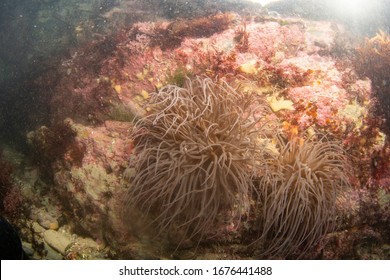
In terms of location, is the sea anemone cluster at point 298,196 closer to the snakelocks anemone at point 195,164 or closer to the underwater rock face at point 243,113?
the underwater rock face at point 243,113

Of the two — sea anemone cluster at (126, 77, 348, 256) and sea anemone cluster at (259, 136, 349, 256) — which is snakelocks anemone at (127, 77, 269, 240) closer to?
sea anemone cluster at (126, 77, 348, 256)

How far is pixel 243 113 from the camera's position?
304 centimetres

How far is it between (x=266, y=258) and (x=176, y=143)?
1.40 metres

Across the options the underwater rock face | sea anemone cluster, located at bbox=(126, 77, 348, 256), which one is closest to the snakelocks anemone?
sea anemone cluster, located at bbox=(126, 77, 348, 256)

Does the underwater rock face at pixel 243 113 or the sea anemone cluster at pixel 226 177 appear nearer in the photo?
the sea anemone cluster at pixel 226 177

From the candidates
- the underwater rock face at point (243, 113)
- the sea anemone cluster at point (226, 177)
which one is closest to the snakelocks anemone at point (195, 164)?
the sea anemone cluster at point (226, 177)

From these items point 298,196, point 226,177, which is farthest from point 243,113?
point 298,196

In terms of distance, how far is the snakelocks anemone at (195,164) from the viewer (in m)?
2.64

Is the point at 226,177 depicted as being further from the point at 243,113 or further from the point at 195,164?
the point at 243,113

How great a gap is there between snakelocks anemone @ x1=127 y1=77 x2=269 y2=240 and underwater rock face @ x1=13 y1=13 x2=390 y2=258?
4.8 inches

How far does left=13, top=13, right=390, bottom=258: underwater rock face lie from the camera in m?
2.96

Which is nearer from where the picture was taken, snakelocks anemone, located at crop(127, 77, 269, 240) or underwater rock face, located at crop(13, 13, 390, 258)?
snakelocks anemone, located at crop(127, 77, 269, 240)

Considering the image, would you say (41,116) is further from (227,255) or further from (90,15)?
(227,255)

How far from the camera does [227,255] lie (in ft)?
9.61
